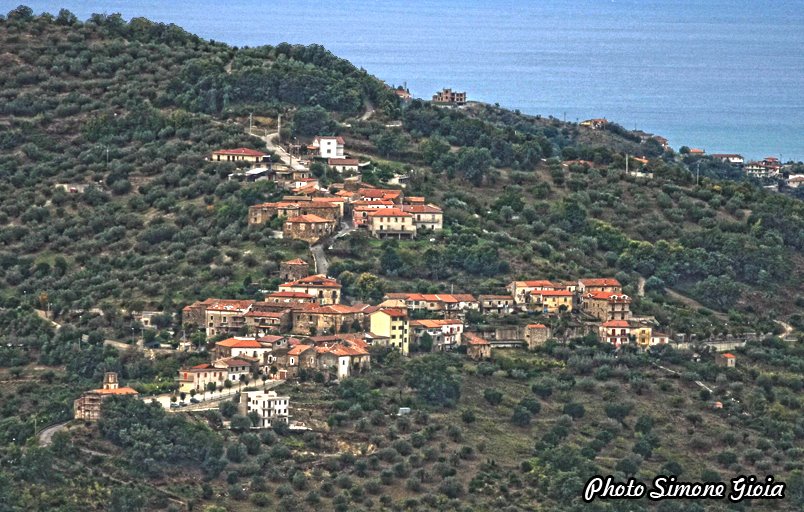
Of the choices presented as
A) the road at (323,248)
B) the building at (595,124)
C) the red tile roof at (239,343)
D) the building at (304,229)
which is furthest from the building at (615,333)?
the building at (595,124)

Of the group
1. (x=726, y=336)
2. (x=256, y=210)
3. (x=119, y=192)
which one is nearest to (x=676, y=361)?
(x=726, y=336)

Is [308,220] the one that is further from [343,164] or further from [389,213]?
[343,164]

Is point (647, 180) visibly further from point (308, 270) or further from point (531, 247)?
point (308, 270)

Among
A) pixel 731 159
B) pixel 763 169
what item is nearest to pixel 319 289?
pixel 763 169

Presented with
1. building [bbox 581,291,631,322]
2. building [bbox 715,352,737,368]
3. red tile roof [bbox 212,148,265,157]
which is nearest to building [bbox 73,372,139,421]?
building [bbox 581,291,631,322]

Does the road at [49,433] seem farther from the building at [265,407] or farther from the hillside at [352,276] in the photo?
the building at [265,407]
